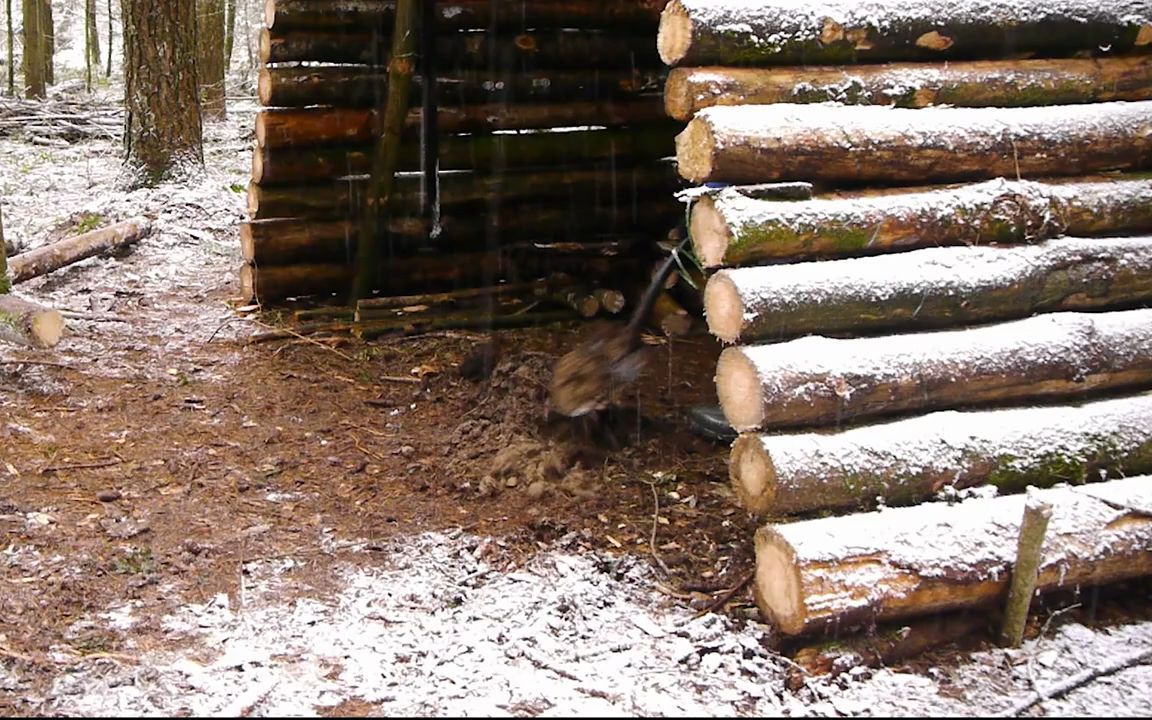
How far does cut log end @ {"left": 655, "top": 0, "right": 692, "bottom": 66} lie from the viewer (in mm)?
4176

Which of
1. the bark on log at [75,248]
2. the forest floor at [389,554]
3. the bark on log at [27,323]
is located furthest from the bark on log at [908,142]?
the bark on log at [75,248]

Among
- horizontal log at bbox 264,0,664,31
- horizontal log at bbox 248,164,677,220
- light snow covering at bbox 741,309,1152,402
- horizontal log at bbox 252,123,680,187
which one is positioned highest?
horizontal log at bbox 264,0,664,31

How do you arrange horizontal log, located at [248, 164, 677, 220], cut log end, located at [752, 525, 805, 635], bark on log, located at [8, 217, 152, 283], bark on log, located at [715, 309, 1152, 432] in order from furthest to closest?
bark on log, located at [8, 217, 152, 283] < horizontal log, located at [248, 164, 677, 220] < bark on log, located at [715, 309, 1152, 432] < cut log end, located at [752, 525, 805, 635]

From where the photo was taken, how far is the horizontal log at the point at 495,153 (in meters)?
7.20

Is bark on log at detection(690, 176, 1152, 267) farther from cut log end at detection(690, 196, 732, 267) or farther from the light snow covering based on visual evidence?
the light snow covering

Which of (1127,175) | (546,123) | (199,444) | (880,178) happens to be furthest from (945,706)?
(546,123)

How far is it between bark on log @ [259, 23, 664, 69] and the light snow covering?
4.30m

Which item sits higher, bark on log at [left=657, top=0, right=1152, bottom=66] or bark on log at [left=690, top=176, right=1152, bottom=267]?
bark on log at [left=657, top=0, right=1152, bottom=66]

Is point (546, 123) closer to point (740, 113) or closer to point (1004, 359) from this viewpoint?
point (740, 113)

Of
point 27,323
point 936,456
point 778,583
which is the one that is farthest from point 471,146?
point 778,583

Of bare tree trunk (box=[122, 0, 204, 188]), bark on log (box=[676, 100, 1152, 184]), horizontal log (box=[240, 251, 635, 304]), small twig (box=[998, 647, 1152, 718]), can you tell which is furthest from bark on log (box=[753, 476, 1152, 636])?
bare tree trunk (box=[122, 0, 204, 188])

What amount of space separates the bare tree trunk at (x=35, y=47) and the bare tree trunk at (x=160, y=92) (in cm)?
815

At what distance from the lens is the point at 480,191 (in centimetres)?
767

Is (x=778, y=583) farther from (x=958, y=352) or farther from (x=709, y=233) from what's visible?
(x=709, y=233)
